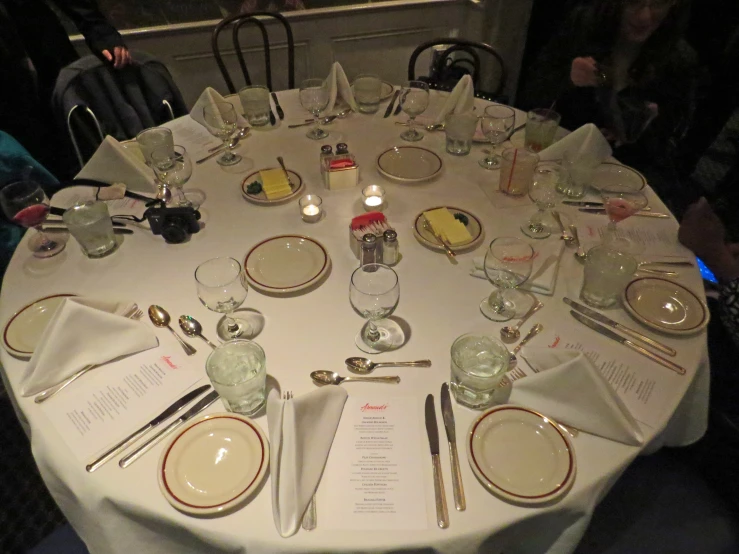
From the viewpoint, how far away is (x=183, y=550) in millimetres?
859

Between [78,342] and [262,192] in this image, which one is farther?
[262,192]

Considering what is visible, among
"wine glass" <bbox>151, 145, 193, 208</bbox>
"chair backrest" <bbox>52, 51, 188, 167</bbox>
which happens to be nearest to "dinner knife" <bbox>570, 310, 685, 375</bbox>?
"wine glass" <bbox>151, 145, 193, 208</bbox>

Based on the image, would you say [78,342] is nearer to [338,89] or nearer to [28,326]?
[28,326]

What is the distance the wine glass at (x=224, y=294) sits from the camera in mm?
1099

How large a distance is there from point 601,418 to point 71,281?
4.30ft

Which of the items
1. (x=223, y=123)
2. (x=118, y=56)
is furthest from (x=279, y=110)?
(x=118, y=56)

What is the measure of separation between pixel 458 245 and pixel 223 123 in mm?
1062

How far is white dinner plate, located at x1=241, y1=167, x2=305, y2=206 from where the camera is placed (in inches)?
59.6

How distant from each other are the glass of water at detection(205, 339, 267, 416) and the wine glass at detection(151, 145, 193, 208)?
723 millimetres

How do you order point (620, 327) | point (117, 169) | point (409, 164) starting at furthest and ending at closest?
point (409, 164) → point (117, 169) → point (620, 327)

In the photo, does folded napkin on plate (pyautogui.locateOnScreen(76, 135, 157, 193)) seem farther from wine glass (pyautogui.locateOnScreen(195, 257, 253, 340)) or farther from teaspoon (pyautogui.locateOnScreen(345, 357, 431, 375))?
teaspoon (pyautogui.locateOnScreen(345, 357, 431, 375))

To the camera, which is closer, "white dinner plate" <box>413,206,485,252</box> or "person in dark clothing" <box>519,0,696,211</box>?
"white dinner plate" <box>413,206,485,252</box>

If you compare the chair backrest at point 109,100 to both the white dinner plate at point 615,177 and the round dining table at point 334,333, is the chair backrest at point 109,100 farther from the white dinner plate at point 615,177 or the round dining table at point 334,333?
the white dinner plate at point 615,177

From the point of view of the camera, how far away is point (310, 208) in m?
1.45
